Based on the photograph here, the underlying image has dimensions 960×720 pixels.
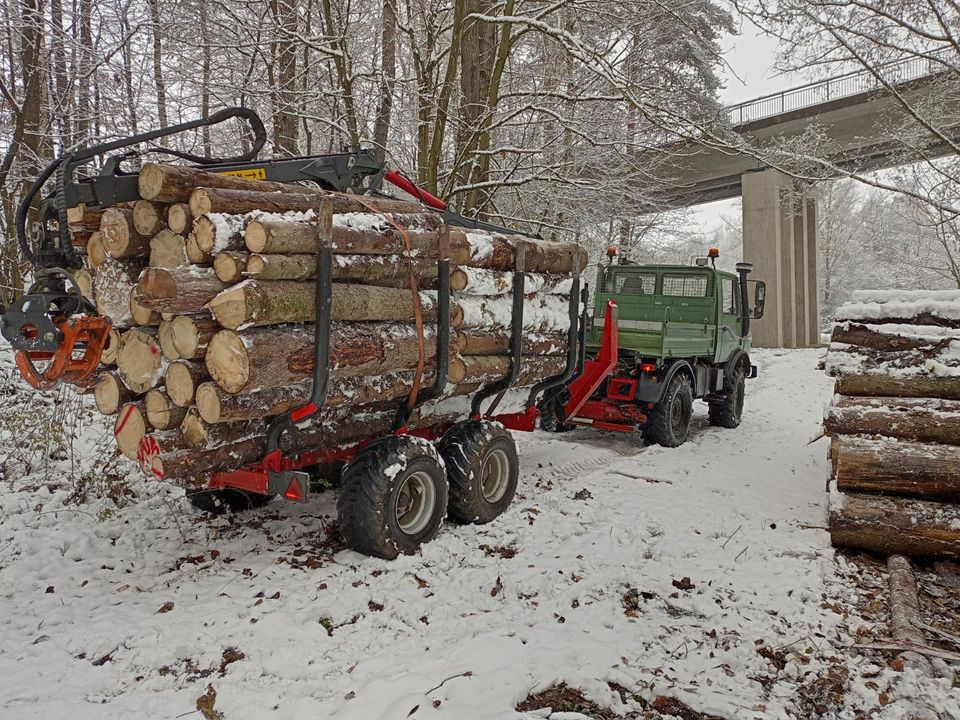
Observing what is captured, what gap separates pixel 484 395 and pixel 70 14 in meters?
8.51

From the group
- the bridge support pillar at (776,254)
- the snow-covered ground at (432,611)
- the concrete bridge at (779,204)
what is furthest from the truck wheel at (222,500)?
the bridge support pillar at (776,254)

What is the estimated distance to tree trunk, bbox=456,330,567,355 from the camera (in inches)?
207

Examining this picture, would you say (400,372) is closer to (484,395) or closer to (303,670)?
(484,395)

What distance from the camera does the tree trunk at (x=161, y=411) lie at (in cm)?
382

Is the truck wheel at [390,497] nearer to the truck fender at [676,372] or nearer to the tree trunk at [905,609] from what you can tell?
the tree trunk at [905,609]

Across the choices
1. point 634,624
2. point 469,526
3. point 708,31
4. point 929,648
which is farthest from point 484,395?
point 708,31

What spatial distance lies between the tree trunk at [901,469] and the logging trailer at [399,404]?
8.54ft

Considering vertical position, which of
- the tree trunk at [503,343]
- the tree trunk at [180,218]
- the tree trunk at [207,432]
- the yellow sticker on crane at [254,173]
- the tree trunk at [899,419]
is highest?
the yellow sticker on crane at [254,173]

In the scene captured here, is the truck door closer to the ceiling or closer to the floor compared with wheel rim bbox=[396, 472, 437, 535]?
closer to the ceiling

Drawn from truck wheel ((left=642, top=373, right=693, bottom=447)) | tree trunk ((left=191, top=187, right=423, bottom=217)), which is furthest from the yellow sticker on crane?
truck wheel ((left=642, top=373, right=693, bottom=447))

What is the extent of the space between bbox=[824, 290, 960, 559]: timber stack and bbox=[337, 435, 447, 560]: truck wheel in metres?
2.92

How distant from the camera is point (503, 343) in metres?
5.74

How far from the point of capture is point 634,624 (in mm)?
3631

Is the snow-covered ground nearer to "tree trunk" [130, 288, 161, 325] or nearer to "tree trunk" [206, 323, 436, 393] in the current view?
"tree trunk" [206, 323, 436, 393]
